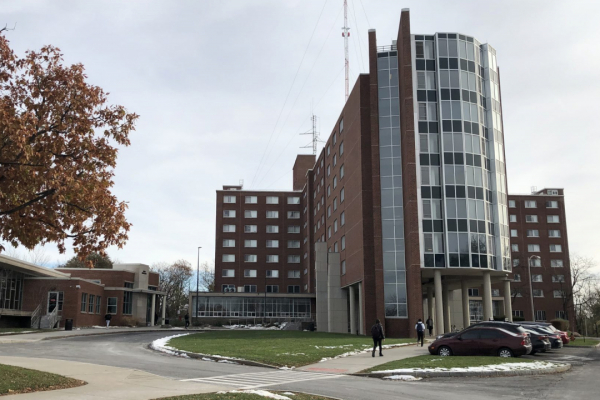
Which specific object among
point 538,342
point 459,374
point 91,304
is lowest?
point 459,374

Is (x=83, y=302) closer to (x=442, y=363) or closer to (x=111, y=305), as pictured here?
(x=111, y=305)

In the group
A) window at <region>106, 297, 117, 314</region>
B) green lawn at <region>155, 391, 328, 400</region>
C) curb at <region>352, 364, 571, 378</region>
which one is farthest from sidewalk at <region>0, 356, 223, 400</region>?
window at <region>106, 297, 117, 314</region>

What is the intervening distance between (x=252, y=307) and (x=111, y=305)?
27619 millimetres

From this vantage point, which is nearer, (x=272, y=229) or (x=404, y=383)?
(x=404, y=383)

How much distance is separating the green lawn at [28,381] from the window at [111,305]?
51.9m

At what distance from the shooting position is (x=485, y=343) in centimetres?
2497

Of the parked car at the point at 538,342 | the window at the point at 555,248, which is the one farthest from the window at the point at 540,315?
the parked car at the point at 538,342

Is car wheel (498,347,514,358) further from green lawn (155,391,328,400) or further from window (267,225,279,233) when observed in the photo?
window (267,225,279,233)

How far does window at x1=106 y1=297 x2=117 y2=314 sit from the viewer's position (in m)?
65.9

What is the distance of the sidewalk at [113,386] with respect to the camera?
505 inches

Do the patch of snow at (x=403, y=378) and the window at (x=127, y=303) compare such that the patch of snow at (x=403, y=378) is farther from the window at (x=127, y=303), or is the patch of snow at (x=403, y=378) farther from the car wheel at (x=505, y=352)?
the window at (x=127, y=303)

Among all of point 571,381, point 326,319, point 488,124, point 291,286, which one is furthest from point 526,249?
point 571,381

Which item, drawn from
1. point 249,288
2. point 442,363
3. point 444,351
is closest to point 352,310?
point 444,351

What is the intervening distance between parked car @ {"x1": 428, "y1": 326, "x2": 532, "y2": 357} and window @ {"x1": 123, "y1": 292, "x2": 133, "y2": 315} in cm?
5011
